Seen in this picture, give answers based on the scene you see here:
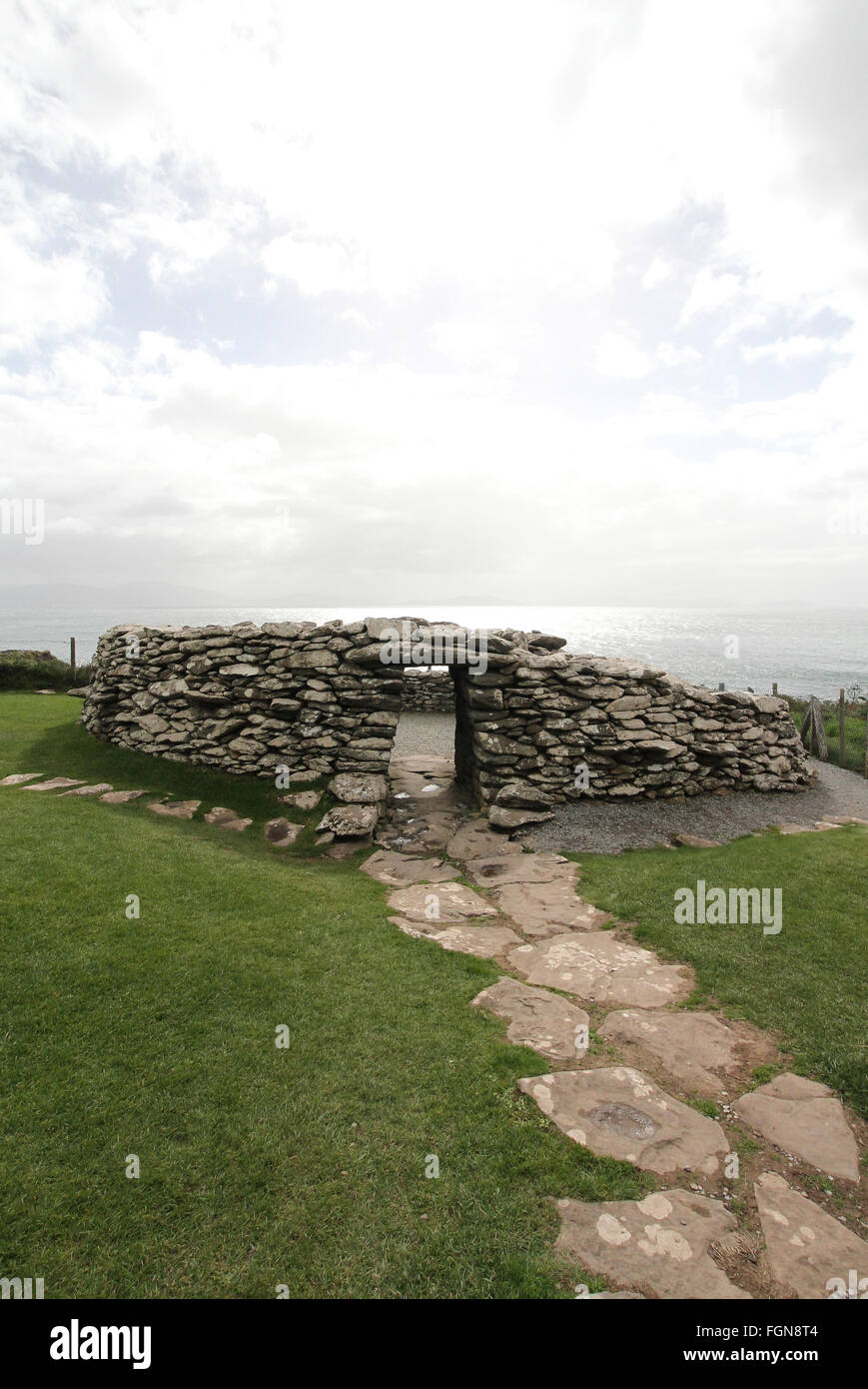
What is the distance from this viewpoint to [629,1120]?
4.64 meters

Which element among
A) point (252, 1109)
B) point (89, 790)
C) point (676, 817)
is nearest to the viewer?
point (252, 1109)

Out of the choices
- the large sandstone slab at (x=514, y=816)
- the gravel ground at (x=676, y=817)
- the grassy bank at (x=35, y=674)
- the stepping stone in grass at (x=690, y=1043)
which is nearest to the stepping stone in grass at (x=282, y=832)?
the large sandstone slab at (x=514, y=816)

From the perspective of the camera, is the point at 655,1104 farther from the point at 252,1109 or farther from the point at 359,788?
the point at 359,788

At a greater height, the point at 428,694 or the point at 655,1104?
the point at 428,694

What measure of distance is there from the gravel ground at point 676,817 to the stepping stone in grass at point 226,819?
552 cm

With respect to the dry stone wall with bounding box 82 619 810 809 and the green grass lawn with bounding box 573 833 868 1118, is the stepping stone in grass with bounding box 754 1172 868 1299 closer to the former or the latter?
the green grass lawn with bounding box 573 833 868 1118

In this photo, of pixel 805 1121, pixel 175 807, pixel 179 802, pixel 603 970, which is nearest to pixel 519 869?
pixel 603 970

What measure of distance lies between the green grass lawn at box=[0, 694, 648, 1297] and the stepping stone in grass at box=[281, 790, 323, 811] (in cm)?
419

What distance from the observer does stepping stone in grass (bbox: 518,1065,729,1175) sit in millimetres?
4297

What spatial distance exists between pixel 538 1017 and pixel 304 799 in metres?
7.43

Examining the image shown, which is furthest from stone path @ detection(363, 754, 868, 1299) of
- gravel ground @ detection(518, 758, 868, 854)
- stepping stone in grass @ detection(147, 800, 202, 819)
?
stepping stone in grass @ detection(147, 800, 202, 819)
